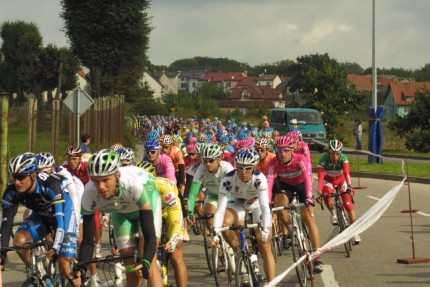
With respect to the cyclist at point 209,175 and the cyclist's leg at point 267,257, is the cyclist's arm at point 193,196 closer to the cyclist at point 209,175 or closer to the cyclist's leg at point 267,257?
the cyclist at point 209,175

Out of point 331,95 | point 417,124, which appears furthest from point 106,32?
point 417,124

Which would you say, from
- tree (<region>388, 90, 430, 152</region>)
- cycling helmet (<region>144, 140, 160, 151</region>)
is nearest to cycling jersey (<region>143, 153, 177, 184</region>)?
cycling helmet (<region>144, 140, 160, 151</region>)

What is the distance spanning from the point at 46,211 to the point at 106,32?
165ft

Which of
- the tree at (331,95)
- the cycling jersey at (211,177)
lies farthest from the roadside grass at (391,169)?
the cycling jersey at (211,177)

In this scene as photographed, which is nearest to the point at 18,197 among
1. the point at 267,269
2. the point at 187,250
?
the point at 267,269

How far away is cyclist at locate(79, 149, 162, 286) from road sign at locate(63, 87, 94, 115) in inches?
497

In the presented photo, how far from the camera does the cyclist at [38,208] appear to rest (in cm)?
707

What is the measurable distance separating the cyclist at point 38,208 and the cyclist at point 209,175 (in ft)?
6.49

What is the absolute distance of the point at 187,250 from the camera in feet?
42.5

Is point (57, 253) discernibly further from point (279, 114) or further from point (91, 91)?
point (91, 91)

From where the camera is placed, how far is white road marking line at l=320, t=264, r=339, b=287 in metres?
9.78

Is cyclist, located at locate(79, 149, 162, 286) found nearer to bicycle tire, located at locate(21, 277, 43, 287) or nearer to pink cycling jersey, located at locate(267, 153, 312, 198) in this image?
bicycle tire, located at locate(21, 277, 43, 287)

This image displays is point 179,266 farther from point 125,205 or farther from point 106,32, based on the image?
point 106,32

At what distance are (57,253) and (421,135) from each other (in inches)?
1621
